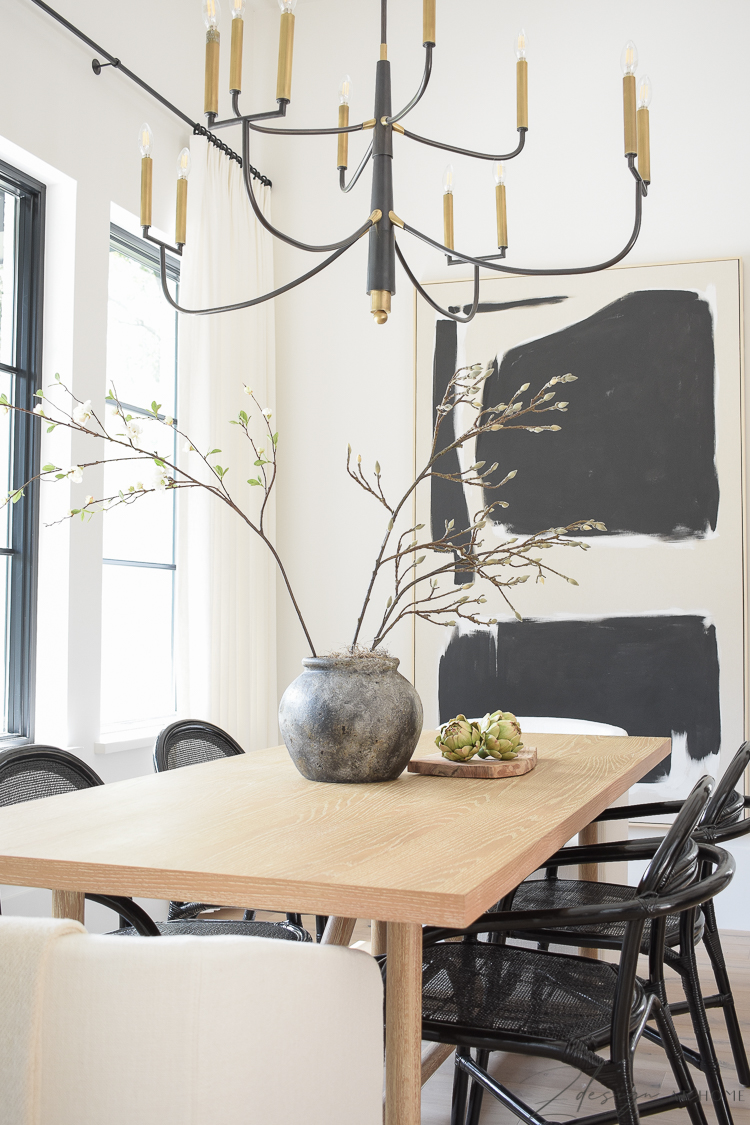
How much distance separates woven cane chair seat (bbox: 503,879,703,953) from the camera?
1941 millimetres

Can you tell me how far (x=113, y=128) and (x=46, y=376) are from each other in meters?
0.90

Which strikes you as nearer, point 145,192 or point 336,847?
point 336,847

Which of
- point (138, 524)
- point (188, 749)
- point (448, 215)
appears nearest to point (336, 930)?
point (188, 749)

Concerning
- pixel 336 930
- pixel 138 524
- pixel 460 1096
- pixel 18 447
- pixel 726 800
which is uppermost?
pixel 18 447

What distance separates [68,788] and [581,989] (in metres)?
1.08

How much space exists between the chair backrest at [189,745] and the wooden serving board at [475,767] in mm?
666

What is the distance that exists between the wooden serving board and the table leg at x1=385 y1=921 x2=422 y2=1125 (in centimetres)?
77

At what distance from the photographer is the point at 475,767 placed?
2.03m

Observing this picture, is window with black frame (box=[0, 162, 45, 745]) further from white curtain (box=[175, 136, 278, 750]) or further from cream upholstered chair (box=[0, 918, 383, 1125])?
cream upholstered chair (box=[0, 918, 383, 1125])

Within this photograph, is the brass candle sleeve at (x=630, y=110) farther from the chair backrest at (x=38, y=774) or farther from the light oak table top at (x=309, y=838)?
the chair backrest at (x=38, y=774)

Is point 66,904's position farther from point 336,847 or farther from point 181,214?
point 181,214

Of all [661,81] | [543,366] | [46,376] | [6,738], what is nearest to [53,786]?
[6,738]

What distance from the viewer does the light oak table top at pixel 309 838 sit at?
1151 mm

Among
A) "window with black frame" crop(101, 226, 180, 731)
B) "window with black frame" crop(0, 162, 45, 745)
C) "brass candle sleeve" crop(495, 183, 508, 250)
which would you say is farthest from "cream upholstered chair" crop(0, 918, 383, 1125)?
"window with black frame" crop(101, 226, 180, 731)
